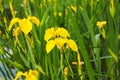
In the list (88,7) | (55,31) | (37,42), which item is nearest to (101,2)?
(88,7)

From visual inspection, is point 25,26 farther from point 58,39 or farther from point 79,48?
point 79,48

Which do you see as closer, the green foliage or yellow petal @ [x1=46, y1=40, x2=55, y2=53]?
yellow petal @ [x1=46, y1=40, x2=55, y2=53]

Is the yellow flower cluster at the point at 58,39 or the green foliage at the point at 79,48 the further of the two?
the green foliage at the point at 79,48

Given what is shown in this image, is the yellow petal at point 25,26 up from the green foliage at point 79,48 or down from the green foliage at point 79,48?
up

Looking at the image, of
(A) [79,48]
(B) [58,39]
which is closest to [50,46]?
(B) [58,39]

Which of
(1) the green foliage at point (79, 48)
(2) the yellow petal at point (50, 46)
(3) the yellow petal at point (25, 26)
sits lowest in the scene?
(1) the green foliage at point (79, 48)

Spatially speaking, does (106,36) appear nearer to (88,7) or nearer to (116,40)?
(116,40)

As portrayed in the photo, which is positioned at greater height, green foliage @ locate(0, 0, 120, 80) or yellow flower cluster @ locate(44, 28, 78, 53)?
yellow flower cluster @ locate(44, 28, 78, 53)

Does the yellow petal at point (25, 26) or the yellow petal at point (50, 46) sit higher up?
the yellow petal at point (25, 26)

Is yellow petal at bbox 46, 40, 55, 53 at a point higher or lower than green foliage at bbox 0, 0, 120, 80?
→ higher

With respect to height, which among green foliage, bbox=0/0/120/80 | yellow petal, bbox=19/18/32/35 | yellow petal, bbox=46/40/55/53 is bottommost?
green foliage, bbox=0/0/120/80

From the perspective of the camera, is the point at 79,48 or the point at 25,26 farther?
the point at 79,48
